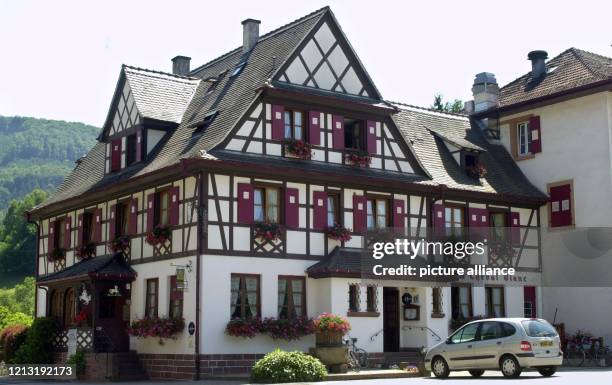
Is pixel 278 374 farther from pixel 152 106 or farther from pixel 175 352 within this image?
pixel 152 106

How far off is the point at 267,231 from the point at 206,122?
4642mm

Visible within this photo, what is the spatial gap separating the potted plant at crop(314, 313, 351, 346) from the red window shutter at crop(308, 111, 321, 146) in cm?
665

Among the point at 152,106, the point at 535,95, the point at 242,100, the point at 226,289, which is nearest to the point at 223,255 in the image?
the point at 226,289

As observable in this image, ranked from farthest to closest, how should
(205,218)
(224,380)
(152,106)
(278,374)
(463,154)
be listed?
(463,154)
(152,106)
(205,218)
(224,380)
(278,374)

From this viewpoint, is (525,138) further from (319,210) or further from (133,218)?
(133,218)

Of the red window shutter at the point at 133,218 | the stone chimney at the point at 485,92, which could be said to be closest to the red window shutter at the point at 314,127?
the red window shutter at the point at 133,218

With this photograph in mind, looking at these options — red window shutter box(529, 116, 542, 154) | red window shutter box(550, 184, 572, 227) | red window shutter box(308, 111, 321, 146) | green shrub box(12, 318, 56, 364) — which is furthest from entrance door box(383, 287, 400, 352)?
green shrub box(12, 318, 56, 364)

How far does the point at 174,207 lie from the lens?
30.3 m

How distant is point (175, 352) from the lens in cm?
2931

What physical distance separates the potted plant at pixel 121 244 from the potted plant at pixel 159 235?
2.18 meters

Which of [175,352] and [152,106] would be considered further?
[152,106]

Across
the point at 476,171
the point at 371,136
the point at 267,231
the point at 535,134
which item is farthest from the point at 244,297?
the point at 535,134

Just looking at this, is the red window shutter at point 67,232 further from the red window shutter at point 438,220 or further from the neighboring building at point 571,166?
the neighboring building at point 571,166

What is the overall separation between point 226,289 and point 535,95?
56.2ft
